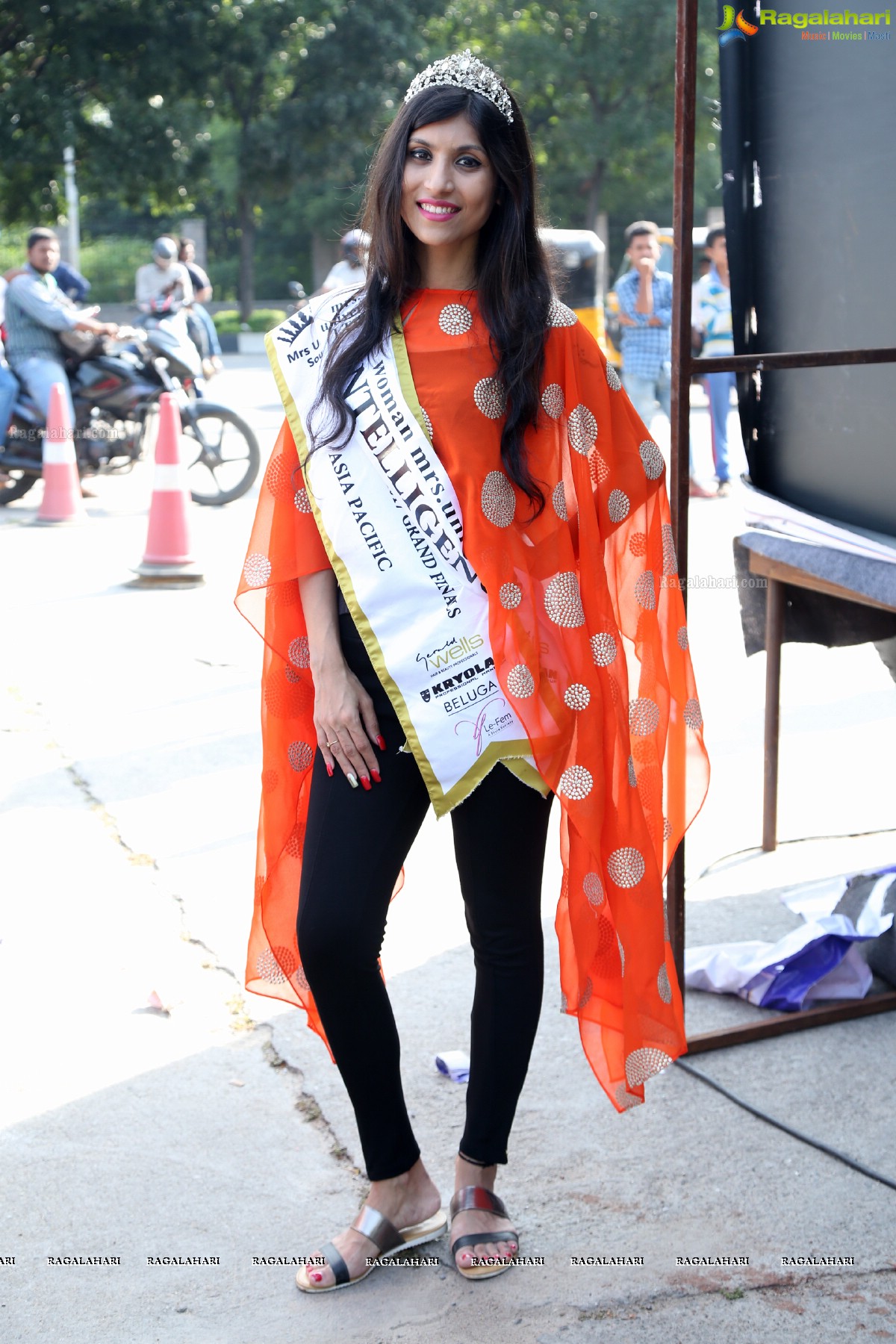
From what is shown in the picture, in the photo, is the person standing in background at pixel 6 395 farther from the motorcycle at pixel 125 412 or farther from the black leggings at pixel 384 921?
the black leggings at pixel 384 921

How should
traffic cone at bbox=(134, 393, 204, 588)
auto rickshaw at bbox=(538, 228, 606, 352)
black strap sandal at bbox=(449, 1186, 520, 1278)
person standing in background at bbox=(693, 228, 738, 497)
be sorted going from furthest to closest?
auto rickshaw at bbox=(538, 228, 606, 352), person standing in background at bbox=(693, 228, 738, 497), traffic cone at bbox=(134, 393, 204, 588), black strap sandal at bbox=(449, 1186, 520, 1278)

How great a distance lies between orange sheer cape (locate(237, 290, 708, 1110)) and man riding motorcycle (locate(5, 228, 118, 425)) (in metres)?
7.50

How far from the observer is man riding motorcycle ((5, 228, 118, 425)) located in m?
9.35

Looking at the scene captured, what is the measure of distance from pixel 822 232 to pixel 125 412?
7.47 m

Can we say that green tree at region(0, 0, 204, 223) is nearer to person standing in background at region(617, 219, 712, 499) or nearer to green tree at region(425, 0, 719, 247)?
green tree at region(425, 0, 719, 247)

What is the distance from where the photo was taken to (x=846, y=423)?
3.09m

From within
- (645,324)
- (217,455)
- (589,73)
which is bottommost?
(217,455)

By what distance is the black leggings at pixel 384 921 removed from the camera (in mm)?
2123

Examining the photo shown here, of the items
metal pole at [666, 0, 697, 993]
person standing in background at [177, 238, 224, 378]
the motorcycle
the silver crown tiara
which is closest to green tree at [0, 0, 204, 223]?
person standing in background at [177, 238, 224, 378]

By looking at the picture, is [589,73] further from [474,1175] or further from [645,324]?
[474,1175]

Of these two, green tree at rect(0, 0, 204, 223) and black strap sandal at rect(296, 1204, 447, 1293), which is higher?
green tree at rect(0, 0, 204, 223)

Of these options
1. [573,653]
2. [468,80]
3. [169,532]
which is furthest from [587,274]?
[573,653]

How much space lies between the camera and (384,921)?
218 centimetres
